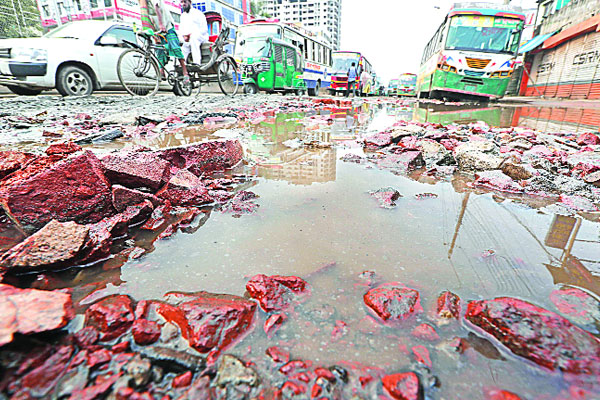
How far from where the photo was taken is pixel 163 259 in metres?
1.23

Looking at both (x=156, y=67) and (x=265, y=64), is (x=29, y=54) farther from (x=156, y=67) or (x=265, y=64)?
(x=265, y=64)

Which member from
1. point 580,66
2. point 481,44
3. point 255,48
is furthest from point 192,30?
point 580,66

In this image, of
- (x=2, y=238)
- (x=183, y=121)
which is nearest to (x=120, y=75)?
(x=183, y=121)

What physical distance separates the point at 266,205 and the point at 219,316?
960 mm

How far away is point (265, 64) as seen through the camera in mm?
11492

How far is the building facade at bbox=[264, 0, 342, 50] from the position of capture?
9169 centimetres

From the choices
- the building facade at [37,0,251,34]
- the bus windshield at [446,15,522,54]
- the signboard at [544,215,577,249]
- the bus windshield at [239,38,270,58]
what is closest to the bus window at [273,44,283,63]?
the bus windshield at [239,38,270,58]

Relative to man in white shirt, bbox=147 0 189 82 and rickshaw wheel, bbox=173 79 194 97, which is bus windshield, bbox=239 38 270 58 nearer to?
rickshaw wheel, bbox=173 79 194 97

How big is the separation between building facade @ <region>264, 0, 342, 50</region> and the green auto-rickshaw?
88.2 m

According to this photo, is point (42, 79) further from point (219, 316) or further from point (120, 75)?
point (219, 316)

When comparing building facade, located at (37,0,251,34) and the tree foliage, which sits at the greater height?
building facade, located at (37,0,251,34)

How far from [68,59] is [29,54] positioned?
1.91 feet

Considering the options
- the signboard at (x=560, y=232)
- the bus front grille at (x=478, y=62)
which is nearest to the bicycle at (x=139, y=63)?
the signboard at (x=560, y=232)

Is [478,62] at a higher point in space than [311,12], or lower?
lower
